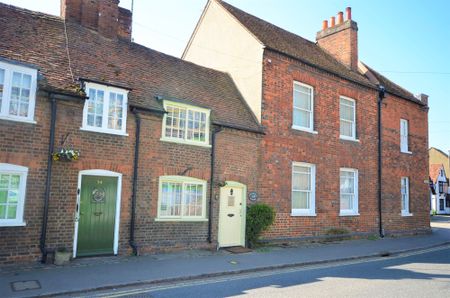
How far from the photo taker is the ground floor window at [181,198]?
11672mm

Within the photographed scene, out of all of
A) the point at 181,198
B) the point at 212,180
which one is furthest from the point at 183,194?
the point at 212,180

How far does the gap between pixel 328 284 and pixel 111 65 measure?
9.16 metres

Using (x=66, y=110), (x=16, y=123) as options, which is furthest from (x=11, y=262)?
(x=66, y=110)

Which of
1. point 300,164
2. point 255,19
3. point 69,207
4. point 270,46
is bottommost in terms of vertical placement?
point 69,207

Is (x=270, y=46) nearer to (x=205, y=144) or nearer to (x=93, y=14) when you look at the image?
(x=205, y=144)

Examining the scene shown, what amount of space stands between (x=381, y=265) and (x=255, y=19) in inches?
509

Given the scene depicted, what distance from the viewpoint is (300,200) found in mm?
15469

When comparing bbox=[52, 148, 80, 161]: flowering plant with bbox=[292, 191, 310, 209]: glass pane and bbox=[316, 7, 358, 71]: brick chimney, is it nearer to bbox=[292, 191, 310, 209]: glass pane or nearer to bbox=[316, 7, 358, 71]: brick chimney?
bbox=[292, 191, 310, 209]: glass pane

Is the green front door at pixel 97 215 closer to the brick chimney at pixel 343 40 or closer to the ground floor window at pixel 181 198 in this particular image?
the ground floor window at pixel 181 198

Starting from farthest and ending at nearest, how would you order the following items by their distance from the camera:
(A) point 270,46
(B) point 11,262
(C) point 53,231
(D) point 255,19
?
(D) point 255,19, (A) point 270,46, (C) point 53,231, (B) point 11,262

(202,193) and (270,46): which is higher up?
(270,46)

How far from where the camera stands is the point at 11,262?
8914mm

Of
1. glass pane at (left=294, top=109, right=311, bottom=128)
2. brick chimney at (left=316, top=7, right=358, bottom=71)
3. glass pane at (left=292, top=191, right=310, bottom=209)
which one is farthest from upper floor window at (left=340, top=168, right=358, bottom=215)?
brick chimney at (left=316, top=7, right=358, bottom=71)

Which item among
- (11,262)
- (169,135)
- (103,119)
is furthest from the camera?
(169,135)
